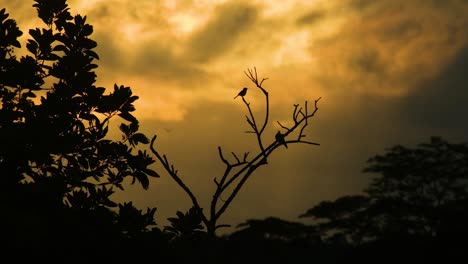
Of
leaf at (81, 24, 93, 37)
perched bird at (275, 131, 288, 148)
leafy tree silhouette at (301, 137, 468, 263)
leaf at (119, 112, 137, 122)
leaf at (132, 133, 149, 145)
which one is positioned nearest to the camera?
perched bird at (275, 131, 288, 148)

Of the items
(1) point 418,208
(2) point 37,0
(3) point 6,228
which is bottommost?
(3) point 6,228

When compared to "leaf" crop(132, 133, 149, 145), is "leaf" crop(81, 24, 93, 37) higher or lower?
higher

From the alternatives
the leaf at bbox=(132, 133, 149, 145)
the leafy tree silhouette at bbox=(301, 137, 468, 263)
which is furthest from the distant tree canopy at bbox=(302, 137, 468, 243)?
the leaf at bbox=(132, 133, 149, 145)

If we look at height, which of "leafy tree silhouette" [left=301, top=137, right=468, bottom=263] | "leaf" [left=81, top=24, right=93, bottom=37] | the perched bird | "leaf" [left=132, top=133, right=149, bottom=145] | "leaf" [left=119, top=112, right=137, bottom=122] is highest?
"leafy tree silhouette" [left=301, top=137, right=468, bottom=263]

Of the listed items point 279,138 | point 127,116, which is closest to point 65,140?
point 127,116

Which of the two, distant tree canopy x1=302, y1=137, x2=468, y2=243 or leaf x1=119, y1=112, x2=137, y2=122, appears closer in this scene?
leaf x1=119, y1=112, x2=137, y2=122

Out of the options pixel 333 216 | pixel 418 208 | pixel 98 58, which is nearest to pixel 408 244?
pixel 98 58

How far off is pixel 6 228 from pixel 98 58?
455 centimetres

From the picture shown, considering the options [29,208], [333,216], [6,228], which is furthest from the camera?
[333,216]

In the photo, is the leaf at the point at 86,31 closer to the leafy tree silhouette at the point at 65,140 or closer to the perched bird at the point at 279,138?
the leafy tree silhouette at the point at 65,140

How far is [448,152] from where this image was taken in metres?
50.0

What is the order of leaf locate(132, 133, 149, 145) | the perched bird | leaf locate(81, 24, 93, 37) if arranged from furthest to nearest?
leaf locate(81, 24, 93, 37) < leaf locate(132, 133, 149, 145) < the perched bird

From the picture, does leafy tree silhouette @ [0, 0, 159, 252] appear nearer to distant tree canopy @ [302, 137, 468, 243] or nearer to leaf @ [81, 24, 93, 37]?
leaf @ [81, 24, 93, 37]

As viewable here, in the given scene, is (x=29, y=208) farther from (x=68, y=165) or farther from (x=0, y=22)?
(x=0, y=22)
